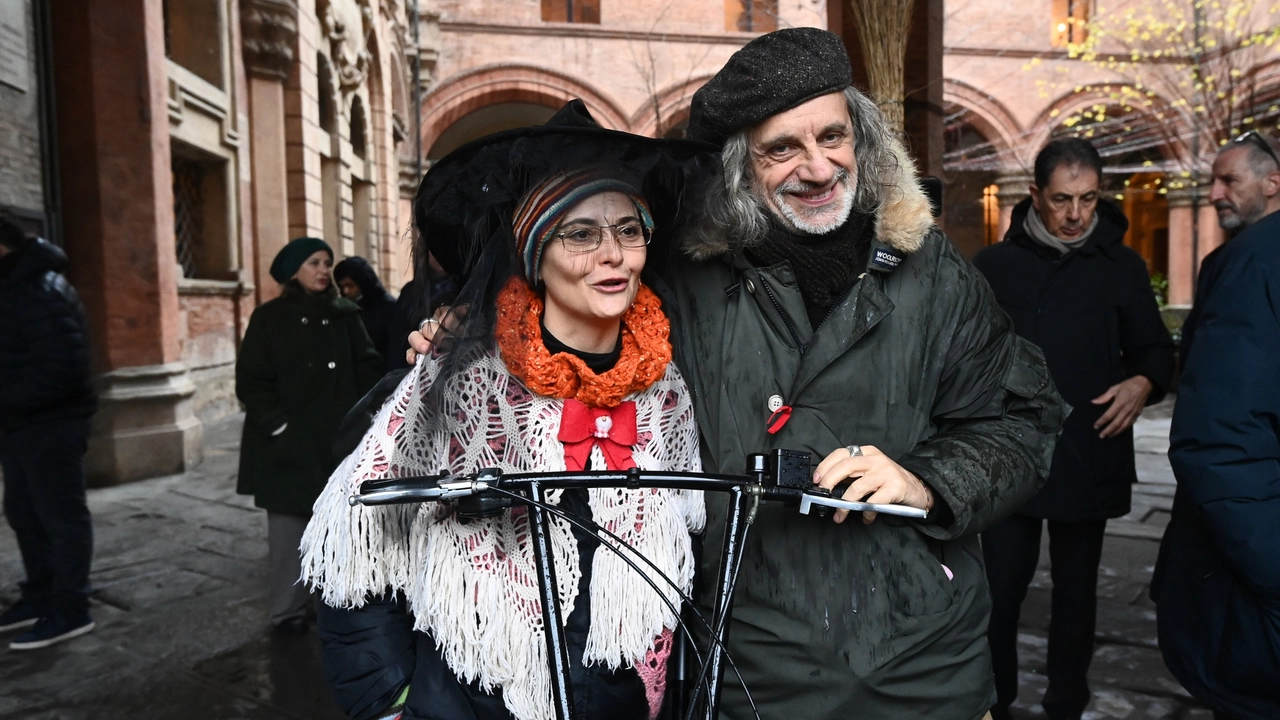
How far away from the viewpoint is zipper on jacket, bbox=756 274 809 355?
5.67ft

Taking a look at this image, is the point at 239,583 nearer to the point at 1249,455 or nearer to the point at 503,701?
the point at 503,701

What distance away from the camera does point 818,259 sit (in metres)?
1.78

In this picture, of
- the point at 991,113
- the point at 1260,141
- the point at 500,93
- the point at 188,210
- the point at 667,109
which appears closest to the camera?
the point at 1260,141

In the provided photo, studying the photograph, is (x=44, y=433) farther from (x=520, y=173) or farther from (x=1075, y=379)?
(x=1075, y=379)

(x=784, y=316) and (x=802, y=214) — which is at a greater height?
(x=802, y=214)

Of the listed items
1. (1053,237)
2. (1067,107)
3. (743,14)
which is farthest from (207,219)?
(1067,107)

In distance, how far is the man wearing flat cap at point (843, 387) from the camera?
65.5 inches

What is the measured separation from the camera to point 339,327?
16.0 ft

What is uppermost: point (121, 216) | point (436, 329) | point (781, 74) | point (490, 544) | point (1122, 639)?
point (121, 216)

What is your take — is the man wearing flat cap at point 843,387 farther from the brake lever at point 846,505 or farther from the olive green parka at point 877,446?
the brake lever at point 846,505

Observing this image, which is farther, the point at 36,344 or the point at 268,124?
the point at 268,124

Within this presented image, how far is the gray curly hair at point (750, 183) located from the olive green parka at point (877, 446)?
32 mm

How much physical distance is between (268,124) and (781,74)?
11.2 m

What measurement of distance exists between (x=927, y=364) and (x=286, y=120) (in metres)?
11.9
